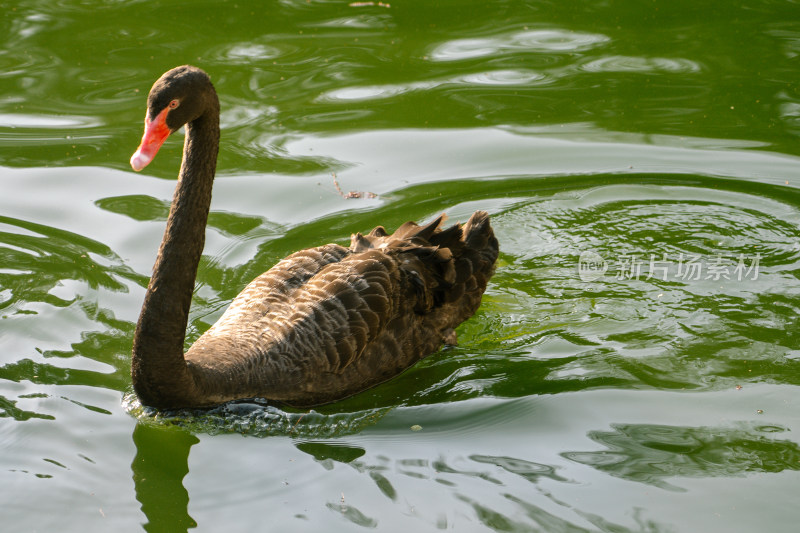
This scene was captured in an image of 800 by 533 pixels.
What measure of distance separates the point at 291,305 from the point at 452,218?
2.15 metres

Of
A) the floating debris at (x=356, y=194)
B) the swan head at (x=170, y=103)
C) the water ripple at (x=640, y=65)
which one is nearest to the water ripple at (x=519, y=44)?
the water ripple at (x=640, y=65)

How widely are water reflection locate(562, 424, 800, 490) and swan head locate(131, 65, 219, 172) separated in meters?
2.41

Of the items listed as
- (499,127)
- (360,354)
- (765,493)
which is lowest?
(765,493)

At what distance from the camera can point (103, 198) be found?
737 cm

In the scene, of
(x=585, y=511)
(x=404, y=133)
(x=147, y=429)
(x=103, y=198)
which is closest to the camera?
(x=585, y=511)

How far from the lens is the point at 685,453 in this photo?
4.93 metres

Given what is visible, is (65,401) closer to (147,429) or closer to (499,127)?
(147,429)

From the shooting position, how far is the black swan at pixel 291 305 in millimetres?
4758

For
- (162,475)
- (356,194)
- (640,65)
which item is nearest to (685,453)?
(162,475)

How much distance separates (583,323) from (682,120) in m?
3.02

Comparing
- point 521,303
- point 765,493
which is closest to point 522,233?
point 521,303

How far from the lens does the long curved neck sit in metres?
4.77

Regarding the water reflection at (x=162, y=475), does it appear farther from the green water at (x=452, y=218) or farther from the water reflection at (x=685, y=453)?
the water reflection at (x=685, y=453)

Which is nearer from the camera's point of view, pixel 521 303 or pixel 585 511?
pixel 585 511
